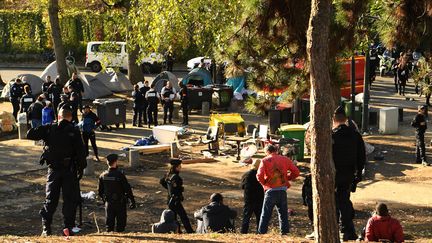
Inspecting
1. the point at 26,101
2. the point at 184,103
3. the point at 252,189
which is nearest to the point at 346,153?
the point at 252,189

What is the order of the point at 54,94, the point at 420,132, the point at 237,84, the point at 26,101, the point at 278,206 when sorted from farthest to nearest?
the point at 237,84 → the point at 54,94 → the point at 26,101 → the point at 420,132 → the point at 278,206

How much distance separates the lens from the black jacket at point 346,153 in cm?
1115

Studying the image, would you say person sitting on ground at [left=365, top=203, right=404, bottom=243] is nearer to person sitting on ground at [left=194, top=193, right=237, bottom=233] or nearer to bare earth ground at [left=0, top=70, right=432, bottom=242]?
bare earth ground at [left=0, top=70, right=432, bottom=242]

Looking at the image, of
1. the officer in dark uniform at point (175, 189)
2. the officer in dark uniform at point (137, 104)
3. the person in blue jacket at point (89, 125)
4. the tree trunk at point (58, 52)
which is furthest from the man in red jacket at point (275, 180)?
the tree trunk at point (58, 52)

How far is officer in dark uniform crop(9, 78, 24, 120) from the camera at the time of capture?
87.7 feet

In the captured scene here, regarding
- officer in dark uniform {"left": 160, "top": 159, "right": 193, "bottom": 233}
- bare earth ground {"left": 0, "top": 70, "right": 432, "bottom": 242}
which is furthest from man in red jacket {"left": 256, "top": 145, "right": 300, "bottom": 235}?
officer in dark uniform {"left": 160, "top": 159, "right": 193, "bottom": 233}

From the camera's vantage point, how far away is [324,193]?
28.6ft

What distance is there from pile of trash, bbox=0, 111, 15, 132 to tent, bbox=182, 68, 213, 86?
792cm

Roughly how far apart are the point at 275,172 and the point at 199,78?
64.2ft

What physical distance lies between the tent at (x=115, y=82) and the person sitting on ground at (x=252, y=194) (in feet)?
67.1

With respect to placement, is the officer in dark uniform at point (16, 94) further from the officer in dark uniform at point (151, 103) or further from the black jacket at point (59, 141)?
the black jacket at point (59, 141)

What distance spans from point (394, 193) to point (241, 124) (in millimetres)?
5960

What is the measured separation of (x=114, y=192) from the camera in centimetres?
1246

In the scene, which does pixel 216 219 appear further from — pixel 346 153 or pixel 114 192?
pixel 346 153
